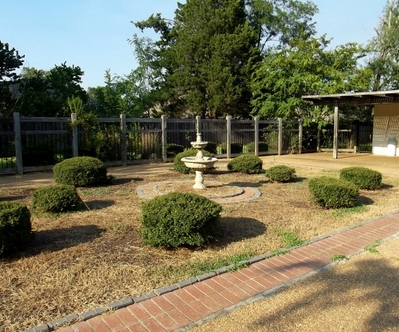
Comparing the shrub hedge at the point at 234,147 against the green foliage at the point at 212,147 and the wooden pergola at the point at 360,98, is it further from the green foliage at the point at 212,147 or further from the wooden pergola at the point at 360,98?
the wooden pergola at the point at 360,98

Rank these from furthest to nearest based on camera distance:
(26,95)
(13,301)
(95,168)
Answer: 1. (26,95)
2. (95,168)
3. (13,301)

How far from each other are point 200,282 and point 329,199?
3707 millimetres

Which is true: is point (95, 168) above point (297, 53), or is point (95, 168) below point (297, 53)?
below

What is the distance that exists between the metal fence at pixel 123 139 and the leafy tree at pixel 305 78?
1777mm

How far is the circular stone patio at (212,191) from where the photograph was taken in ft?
22.0

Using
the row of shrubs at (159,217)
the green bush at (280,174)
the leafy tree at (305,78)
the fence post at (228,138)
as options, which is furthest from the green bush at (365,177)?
the leafy tree at (305,78)

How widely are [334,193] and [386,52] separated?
24.8 m

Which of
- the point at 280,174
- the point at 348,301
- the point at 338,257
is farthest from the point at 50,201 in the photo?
the point at 280,174

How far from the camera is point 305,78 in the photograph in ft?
64.3

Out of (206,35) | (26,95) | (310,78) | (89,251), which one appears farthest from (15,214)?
(206,35)

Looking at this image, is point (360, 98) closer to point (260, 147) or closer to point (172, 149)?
point (260, 147)

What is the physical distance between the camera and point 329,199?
19.7 feet

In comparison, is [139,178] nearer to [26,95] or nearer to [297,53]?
[26,95]

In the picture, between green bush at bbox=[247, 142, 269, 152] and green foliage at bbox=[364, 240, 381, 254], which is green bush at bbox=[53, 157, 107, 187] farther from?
green bush at bbox=[247, 142, 269, 152]
